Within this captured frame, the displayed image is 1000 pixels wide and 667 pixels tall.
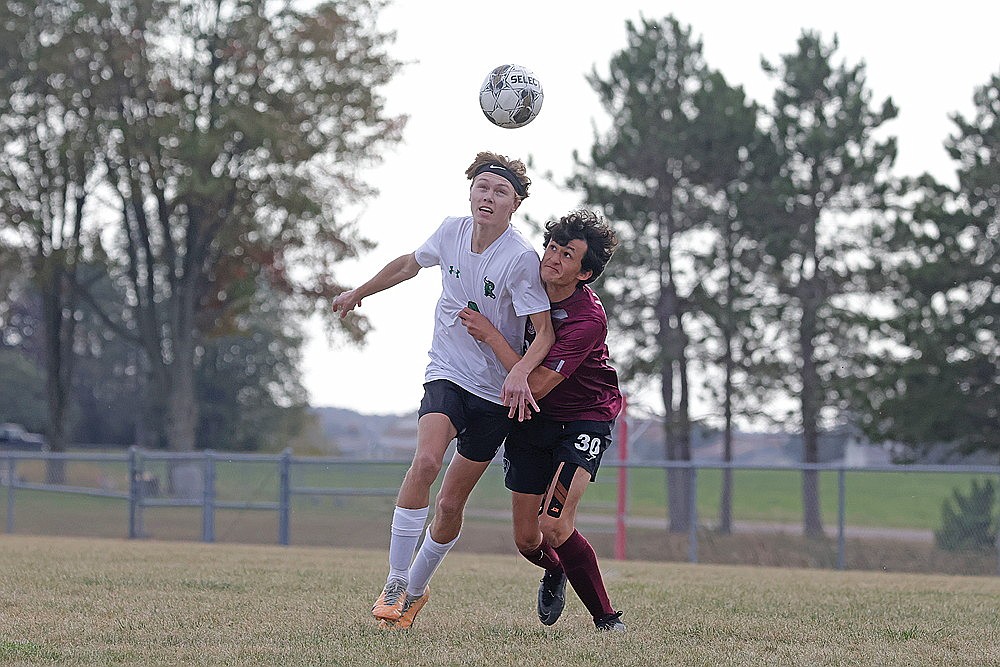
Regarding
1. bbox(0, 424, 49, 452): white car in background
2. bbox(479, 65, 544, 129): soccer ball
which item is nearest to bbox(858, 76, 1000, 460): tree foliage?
bbox(479, 65, 544, 129): soccer ball

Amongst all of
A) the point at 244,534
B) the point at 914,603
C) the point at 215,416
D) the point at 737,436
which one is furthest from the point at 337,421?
the point at 914,603

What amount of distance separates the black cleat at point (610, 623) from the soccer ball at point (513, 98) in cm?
249

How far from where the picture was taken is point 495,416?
223 inches

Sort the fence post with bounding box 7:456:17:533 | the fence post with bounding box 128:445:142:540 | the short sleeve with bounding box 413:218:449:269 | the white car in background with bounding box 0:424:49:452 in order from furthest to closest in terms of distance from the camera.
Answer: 1. the white car in background with bounding box 0:424:49:452
2. the fence post with bounding box 7:456:17:533
3. the fence post with bounding box 128:445:142:540
4. the short sleeve with bounding box 413:218:449:269

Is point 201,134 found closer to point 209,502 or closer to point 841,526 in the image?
point 209,502

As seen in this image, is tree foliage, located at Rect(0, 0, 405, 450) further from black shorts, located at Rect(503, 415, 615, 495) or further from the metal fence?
black shorts, located at Rect(503, 415, 615, 495)

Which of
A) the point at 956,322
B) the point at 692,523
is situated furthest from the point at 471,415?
the point at 956,322

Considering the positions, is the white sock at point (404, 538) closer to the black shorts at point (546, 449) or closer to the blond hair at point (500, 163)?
the black shorts at point (546, 449)

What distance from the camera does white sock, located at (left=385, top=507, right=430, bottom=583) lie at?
18.8 feet

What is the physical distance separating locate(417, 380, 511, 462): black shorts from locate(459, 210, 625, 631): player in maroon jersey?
14 cm

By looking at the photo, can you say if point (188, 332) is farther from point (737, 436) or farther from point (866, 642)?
point (866, 642)

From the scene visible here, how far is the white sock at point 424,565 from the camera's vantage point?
5.79 metres

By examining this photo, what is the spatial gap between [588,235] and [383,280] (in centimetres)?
111

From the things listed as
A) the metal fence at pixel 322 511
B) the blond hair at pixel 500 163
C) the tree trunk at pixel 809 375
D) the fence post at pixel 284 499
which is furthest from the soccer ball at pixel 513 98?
the tree trunk at pixel 809 375
